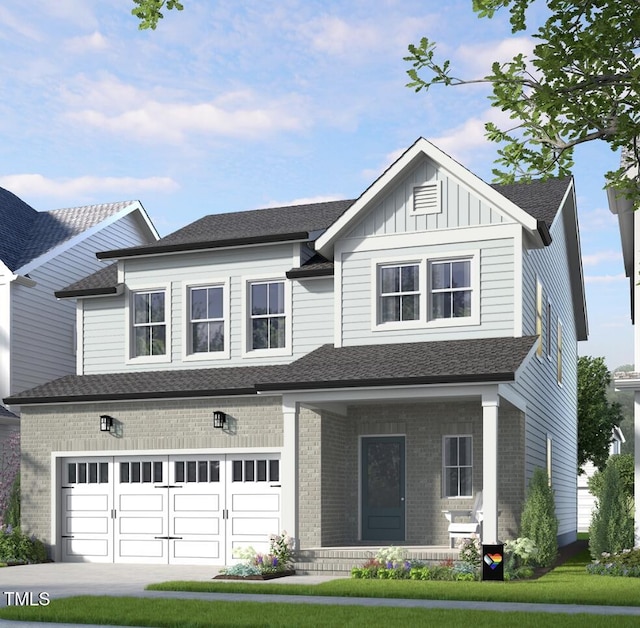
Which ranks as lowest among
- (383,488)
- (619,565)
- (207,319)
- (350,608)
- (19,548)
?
(19,548)

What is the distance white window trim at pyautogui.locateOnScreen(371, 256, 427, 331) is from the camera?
22.1 m

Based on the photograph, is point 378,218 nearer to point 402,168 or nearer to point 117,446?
point 402,168

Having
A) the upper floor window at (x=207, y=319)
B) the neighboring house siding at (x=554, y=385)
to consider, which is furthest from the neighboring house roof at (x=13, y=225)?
the neighboring house siding at (x=554, y=385)

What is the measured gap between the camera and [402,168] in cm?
2211

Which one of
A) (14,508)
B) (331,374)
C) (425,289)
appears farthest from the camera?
(14,508)

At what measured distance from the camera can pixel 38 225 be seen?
32.8 metres

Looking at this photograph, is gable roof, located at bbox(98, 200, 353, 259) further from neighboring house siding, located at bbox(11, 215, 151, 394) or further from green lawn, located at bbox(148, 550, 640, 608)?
green lawn, located at bbox(148, 550, 640, 608)

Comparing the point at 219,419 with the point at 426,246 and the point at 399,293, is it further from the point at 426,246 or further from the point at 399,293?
the point at 426,246

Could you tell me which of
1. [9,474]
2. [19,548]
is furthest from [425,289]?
[9,474]

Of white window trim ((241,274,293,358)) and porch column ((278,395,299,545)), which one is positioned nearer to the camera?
porch column ((278,395,299,545))

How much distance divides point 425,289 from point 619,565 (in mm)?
6805

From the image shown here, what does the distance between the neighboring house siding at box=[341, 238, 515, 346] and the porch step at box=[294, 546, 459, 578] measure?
4.54 metres

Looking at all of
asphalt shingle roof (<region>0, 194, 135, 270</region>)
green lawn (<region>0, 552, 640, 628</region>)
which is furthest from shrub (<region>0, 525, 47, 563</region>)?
asphalt shingle roof (<region>0, 194, 135, 270</region>)

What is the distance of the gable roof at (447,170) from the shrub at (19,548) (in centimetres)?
910
